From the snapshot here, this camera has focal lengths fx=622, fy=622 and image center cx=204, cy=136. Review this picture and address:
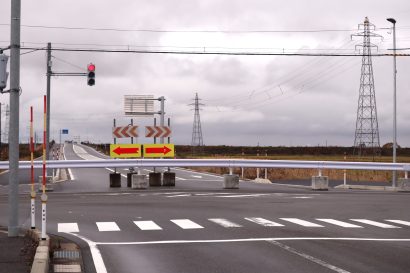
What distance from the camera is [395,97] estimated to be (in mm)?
33594

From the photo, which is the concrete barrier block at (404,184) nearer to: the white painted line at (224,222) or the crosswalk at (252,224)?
the crosswalk at (252,224)

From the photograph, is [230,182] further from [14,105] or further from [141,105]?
[14,105]

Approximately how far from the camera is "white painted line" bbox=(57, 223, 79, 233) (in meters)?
13.7

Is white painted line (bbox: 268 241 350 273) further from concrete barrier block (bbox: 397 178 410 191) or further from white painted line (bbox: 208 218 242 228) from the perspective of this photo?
concrete barrier block (bbox: 397 178 410 191)

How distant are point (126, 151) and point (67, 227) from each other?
19.2 meters

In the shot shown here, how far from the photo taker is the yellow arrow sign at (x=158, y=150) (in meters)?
33.7

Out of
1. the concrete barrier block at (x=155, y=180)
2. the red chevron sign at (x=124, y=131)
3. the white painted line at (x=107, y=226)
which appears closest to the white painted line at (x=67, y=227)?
the white painted line at (x=107, y=226)

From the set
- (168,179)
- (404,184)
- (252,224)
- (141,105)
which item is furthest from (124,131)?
(252,224)

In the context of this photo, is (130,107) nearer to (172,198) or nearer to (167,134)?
(167,134)

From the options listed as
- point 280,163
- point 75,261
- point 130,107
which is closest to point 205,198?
point 280,163

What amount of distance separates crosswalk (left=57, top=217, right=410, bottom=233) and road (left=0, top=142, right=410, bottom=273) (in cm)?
2

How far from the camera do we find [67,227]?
1425 centimetres

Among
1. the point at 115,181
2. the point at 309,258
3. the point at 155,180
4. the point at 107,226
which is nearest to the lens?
the point at 309,258

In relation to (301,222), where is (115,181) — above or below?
above
